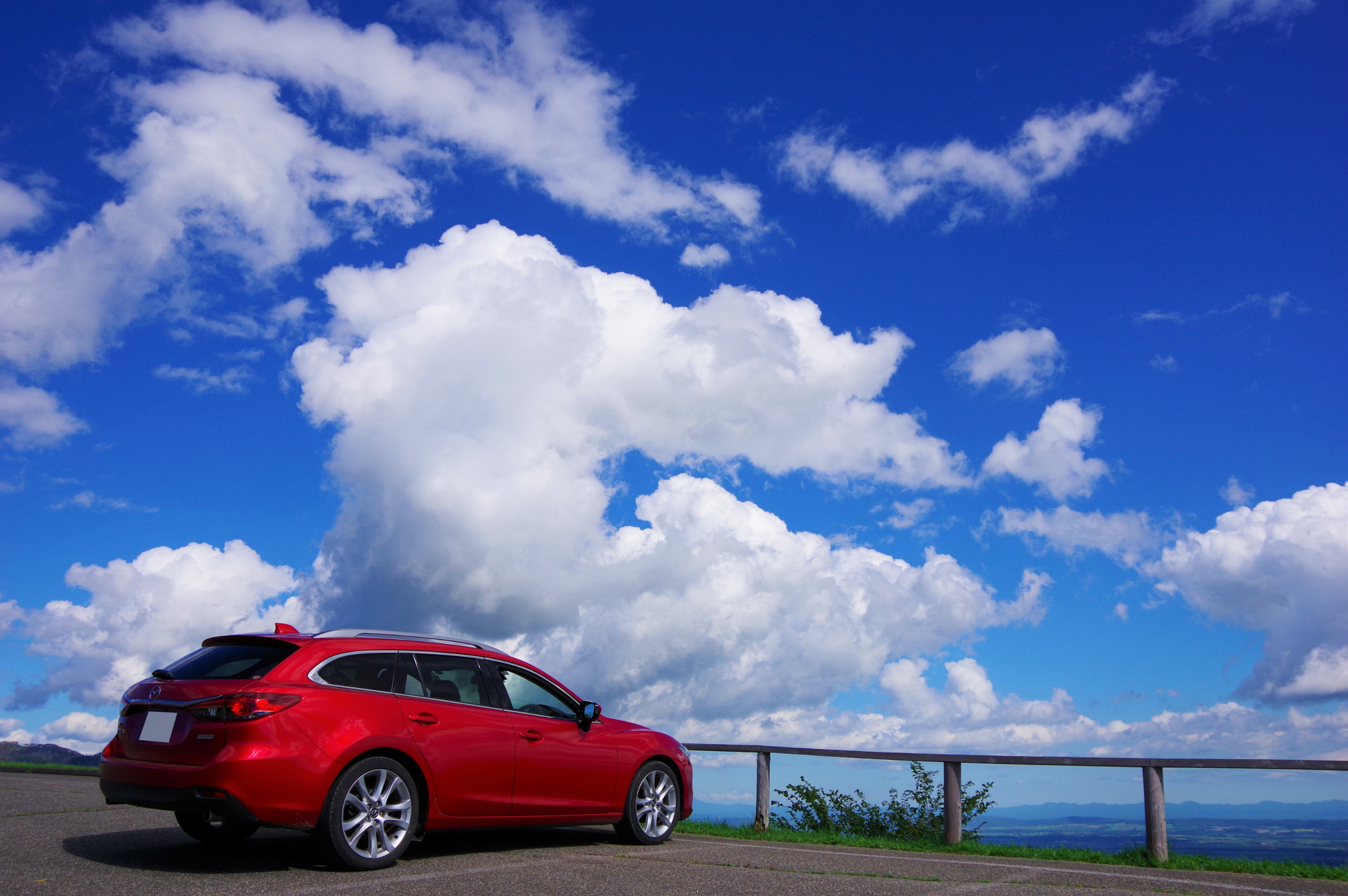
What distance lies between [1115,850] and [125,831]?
30.3ft

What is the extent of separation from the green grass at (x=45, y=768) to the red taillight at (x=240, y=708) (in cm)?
1241

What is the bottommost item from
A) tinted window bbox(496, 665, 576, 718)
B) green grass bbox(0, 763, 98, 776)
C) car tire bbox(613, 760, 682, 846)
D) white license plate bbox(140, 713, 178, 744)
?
green grass bbox(0, 763, 98, 776)

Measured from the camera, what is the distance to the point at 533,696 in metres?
7.77

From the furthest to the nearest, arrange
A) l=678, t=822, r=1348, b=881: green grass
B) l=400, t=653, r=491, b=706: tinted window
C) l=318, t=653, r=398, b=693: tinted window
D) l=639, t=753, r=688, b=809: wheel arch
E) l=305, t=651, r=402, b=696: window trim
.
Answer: l=639, t=753, r=688, b=809: wheel arch < l=678, t=822, r=1348, b=881: green grass < l=400, t=653, r=491, b=706: tinted window < l=318, t=653, r=398, b=693: tinted window < l=305, t=651, r=402, b=696: window trim

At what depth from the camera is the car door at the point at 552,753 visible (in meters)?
7.35

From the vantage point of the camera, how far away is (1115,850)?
30.8 feet

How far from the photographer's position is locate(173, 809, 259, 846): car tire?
7109 mm

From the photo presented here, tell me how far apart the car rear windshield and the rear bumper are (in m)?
0.71

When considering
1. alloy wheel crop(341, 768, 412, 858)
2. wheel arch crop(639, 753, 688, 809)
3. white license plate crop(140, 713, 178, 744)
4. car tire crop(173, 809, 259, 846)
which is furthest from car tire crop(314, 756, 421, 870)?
wheel arch crop(639, 753, 688, 809)

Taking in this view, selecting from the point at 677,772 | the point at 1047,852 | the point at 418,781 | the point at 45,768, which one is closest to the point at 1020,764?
the point at 1047,852

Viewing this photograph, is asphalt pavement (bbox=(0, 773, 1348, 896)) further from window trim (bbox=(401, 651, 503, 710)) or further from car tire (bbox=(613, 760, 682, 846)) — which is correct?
window trim (bbox=(401, 651, 503, 710))

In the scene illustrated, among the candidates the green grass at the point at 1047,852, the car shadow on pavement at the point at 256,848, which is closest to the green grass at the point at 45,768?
the car shadow on pavement at the point at 256,848

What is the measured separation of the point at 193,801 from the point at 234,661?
92cm

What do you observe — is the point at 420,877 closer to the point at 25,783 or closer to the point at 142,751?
the point at 142,751
